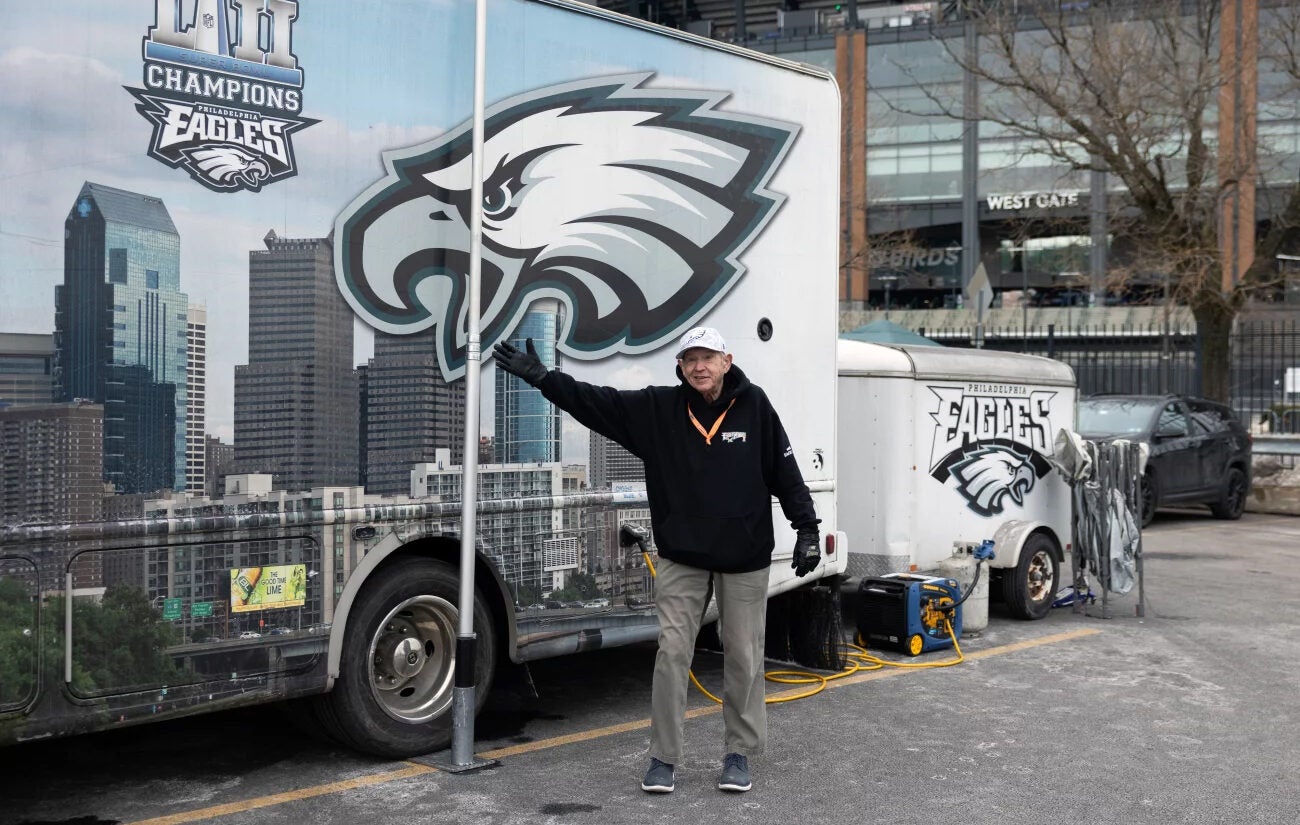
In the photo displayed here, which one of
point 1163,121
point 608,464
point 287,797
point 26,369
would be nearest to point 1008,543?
point 608,464

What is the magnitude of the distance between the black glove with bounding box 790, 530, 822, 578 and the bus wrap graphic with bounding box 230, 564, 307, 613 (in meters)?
1.97

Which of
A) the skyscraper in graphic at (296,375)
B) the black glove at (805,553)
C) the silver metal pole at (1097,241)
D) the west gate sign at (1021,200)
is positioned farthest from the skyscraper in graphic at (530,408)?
the west gate sign at (1021,200)

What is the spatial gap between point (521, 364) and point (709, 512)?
3.22 ft

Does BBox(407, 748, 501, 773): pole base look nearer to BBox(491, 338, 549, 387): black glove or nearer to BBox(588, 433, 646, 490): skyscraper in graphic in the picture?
BBox(588, 433, 646, 490): skyscraper in graphic

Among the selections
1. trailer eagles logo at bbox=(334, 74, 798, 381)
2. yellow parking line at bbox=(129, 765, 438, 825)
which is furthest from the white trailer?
yellow parking line at bbox=(129, 765, 438, 825)

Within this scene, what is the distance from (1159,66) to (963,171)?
30.3m

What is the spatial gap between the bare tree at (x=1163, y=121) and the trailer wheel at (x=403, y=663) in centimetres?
1620

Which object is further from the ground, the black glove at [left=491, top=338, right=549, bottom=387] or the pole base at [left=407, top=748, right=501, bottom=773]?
the black glove at [left=491, top=338, right=549, bottom=387]

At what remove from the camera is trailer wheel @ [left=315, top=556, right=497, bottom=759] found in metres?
5.40

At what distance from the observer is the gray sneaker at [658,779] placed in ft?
17.5

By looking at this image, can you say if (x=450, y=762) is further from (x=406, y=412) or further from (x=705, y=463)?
(x=705, y=463)

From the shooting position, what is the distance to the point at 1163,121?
20.5 m

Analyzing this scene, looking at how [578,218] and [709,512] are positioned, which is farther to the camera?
[578,218]

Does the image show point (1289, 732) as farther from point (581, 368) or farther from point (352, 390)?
point (352, 390)
